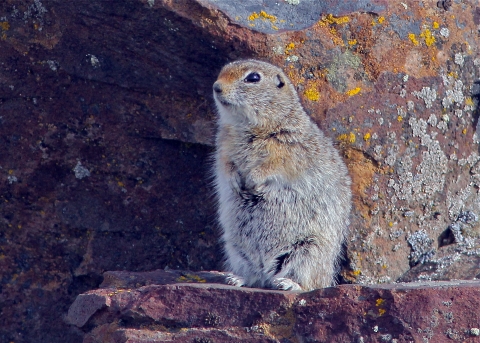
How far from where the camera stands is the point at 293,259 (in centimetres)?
678

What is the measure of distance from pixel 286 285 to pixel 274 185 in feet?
3.30

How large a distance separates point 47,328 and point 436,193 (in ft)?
14.2

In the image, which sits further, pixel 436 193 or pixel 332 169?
pixel 436 193

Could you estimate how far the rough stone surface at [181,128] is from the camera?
24.9 ft

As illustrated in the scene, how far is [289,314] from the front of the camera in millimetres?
5562

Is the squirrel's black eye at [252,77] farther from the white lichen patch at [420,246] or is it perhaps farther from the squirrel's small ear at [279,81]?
the white lichen patch at [420,246]

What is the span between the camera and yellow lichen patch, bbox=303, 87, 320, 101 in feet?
25.2

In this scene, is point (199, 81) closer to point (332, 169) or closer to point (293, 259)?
point (332, 169)

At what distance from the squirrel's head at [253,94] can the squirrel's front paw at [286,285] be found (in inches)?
62.1

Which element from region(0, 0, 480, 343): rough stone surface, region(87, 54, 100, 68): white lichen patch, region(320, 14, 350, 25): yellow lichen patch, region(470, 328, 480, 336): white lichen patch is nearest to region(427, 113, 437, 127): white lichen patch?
region(0, 0, 480, 343): rough stone surface

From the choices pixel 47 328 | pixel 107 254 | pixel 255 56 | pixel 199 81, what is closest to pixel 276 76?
pixel 255 56

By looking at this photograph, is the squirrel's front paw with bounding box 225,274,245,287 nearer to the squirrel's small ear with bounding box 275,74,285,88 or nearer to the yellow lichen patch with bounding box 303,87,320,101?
the squirrel's small ear with bounding box 275,74,285,88

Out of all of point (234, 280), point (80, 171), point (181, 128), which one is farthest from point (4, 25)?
point (234, 280)

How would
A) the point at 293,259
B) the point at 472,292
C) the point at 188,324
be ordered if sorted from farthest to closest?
the point at 293,259 → the point at 188,324 → the point at 472,292
